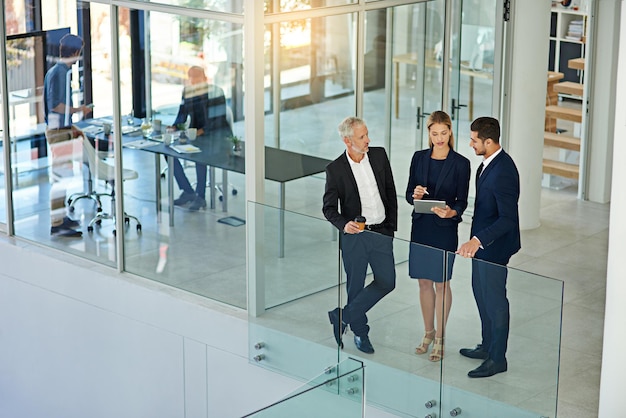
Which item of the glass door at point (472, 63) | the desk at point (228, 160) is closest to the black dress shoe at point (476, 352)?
the desk at point (228, 160)

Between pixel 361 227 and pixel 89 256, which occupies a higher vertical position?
pixel 361 227

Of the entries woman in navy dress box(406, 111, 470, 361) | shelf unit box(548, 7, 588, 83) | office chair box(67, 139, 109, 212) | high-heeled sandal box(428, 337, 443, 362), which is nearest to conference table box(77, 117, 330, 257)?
office chair box(67, 139, 109, 212)

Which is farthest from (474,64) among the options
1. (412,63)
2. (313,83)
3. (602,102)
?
(313,83)

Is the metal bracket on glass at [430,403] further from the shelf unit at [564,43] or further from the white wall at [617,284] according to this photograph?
the shelf unit at [564,43]

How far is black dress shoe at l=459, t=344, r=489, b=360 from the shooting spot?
6.46m

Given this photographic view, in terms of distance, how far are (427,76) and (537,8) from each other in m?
1.26

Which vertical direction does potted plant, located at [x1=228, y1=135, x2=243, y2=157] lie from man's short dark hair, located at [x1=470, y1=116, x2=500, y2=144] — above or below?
below

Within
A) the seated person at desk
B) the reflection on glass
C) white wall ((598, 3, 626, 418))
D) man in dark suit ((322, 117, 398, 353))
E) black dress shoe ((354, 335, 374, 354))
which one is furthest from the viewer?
the seated person at desk

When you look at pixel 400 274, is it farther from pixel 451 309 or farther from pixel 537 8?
pixel 537 8

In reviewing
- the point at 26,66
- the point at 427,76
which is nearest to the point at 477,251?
the point at 427,76

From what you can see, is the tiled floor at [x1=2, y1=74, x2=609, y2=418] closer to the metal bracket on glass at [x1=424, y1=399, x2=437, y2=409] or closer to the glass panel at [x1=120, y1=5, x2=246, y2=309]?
the glass panel at [x1=120, y1=5, x2=246, y2=309]

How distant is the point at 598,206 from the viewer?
11047mm

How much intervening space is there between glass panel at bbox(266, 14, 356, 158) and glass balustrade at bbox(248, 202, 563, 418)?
3.05 ft

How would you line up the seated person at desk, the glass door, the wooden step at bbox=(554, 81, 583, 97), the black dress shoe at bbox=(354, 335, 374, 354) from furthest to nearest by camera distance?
the wooden step at bbox=(554, 81, 583, 97) → the glass door → the seated person at desk → the black dress shoe at bbox=(354, 335, 374, 354)
